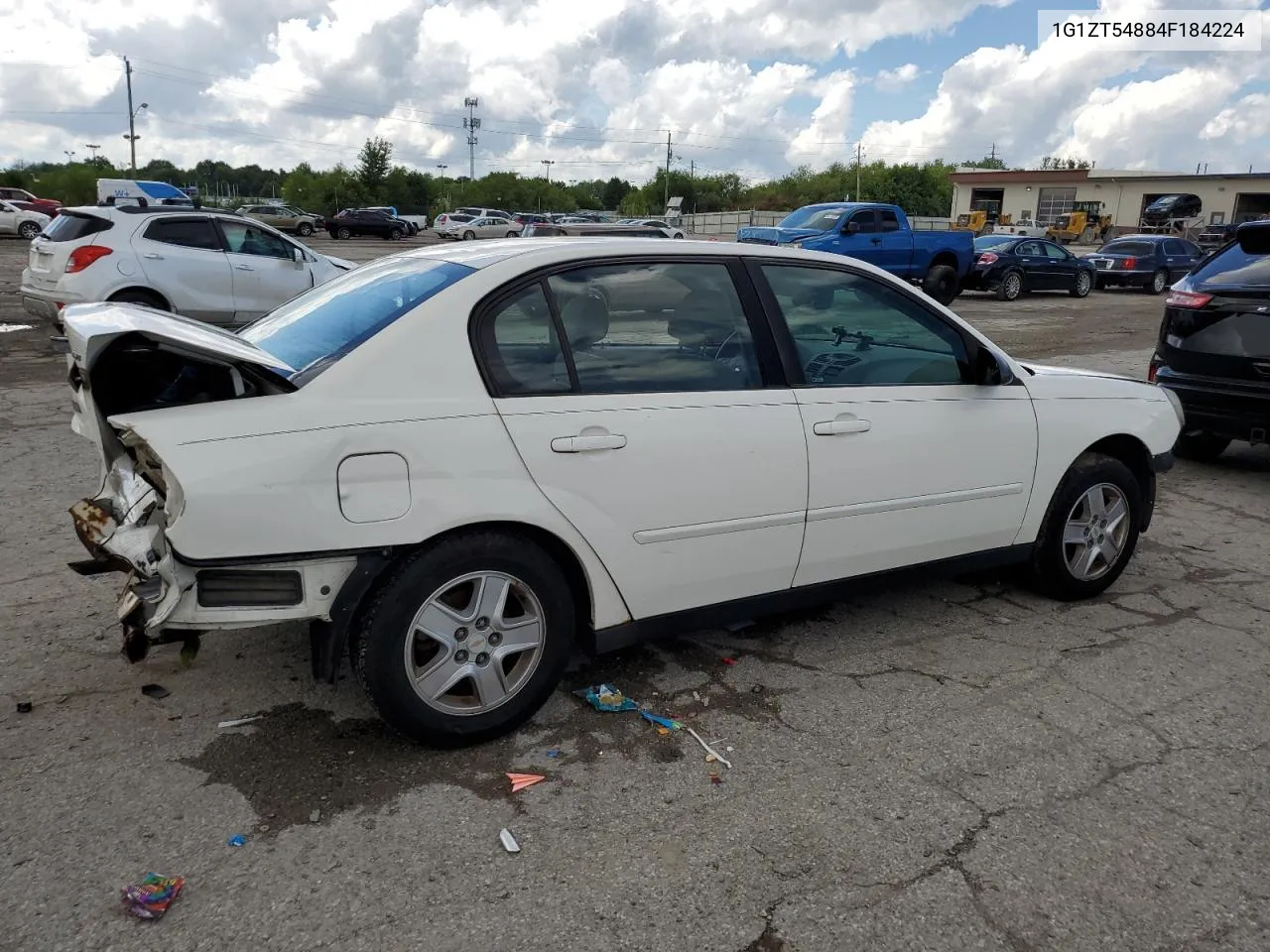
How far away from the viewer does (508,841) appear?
271cm

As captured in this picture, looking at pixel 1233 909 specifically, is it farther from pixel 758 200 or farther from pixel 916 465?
pixel 758 200

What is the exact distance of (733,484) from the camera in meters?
3.40

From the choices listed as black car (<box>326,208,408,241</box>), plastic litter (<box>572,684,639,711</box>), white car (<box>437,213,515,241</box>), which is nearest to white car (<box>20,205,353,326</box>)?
plastic litter (<box>572,684,639,711</box>)

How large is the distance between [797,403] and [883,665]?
1138 millimetres

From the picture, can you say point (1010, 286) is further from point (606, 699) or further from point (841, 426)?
point (606, 699)

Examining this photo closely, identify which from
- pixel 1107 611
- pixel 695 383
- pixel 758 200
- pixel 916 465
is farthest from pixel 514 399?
pixel 758 200

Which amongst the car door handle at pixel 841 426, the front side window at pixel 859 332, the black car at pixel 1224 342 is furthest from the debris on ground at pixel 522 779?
the black car at pixel 1224 342

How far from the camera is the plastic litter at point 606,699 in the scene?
11.3 ft

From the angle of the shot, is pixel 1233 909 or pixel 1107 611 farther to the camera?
pixel 1107 611

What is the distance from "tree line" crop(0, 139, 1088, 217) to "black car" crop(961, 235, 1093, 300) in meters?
65.8

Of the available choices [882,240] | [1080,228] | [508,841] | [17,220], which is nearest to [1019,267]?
[882,240]

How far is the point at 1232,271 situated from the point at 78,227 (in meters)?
11.2

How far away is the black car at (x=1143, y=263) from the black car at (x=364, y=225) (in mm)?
A: 33029

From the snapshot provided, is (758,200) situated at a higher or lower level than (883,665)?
higher
